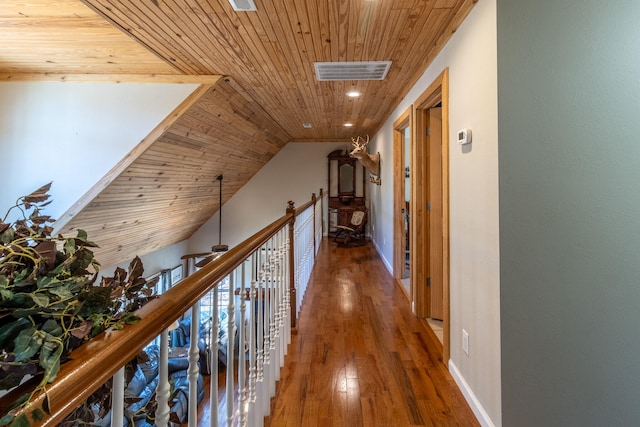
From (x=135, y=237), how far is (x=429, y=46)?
15.8 ft

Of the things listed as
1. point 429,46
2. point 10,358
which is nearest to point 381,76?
point 429,46

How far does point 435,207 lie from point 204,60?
2.37m

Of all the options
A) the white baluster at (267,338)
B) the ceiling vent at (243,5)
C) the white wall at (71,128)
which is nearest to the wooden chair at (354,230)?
the white wall at (71,128)

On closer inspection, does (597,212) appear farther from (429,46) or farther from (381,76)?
(381,76)

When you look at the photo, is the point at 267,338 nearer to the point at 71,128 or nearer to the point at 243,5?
the point at 243,5

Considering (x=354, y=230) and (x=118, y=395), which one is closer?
(x=118, y=395)

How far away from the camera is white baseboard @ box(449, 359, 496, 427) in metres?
1.52

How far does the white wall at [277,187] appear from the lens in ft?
24.0

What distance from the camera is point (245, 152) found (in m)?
5.33

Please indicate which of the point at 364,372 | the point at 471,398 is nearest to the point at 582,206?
the point at 471,398

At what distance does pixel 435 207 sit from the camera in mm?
2717

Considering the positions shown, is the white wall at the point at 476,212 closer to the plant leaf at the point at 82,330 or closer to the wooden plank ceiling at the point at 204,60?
the wooden plank ceiling at the point at 204,60

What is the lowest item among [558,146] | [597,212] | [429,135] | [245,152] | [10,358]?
[10,358]

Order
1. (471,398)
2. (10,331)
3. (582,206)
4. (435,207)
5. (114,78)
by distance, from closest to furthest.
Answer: (10,331)
(582,206)
(471,398)
(435,207)
(114,78)
